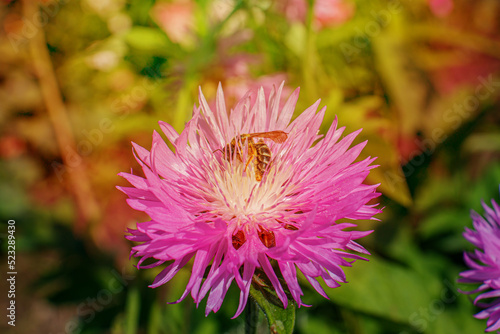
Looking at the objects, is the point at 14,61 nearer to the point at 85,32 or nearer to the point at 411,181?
the point at 85,32

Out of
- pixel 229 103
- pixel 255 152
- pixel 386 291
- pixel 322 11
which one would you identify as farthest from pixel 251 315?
pixel 322 11

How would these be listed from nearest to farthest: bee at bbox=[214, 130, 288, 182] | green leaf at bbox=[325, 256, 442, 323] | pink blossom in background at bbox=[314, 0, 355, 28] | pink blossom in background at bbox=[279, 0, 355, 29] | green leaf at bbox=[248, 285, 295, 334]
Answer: green leaf at bbox=[248, 285, 295, 334] < bee at bbox=[214, 130, 288, 182] < green leaf at bbox=[325, 256, 442, 323] < pink blossom in background at bbox=[279, 0, 355, 29] < pink blossom in background at bbox=[314, 0, 355, 28]

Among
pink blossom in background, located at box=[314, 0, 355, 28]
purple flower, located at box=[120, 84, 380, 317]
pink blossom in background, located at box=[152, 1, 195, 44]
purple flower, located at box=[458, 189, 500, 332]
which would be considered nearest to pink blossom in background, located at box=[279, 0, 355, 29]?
pink blossom in background, located at box=[314, 0, 355, 28]

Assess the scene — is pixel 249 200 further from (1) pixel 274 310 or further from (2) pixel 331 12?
(2) pixel 331 12

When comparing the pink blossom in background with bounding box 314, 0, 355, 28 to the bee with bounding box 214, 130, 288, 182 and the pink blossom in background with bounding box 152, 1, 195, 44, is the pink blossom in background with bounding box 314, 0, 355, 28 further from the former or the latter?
the bee with bounding box 214, 130, 288, 182

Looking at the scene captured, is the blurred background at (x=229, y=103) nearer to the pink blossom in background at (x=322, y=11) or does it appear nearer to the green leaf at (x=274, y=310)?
the pink blossom in background at (x=322, y=11)
